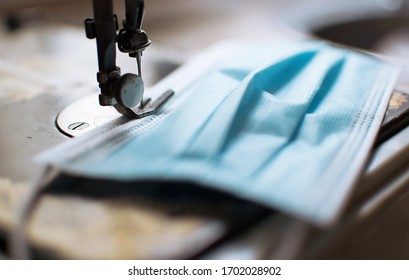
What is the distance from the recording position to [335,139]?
1.92ft

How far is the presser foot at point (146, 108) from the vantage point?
679 mm

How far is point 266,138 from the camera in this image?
0.58 m

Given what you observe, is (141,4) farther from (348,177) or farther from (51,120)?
(348,177)

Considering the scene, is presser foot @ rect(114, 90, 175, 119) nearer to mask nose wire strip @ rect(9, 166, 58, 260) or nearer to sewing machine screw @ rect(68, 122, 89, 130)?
sewing machine screw @ rect(68, 122, 89, 130)

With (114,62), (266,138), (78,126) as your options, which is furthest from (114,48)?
(266,138)

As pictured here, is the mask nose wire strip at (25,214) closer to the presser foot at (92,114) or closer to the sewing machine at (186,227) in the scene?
the sewing machine at (186,227)

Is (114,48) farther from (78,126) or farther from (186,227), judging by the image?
(186,227)

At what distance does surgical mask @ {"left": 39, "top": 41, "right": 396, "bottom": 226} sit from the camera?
491mm

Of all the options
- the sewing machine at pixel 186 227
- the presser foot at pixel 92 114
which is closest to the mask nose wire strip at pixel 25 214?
the sewing machine at pixel 186 227

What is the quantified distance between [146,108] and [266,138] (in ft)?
0.71

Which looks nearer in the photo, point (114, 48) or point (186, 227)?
point (186, 227)

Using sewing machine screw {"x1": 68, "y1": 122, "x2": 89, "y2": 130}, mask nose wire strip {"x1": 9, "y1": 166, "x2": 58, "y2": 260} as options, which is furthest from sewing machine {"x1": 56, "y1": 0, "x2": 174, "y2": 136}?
mask nose wire strip {"x1": 9, "y1": 166, "x2": 58, "y2": 260}

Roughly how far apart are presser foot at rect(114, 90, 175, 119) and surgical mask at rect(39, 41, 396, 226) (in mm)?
18

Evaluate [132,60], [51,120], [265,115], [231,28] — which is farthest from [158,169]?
[231,28]
